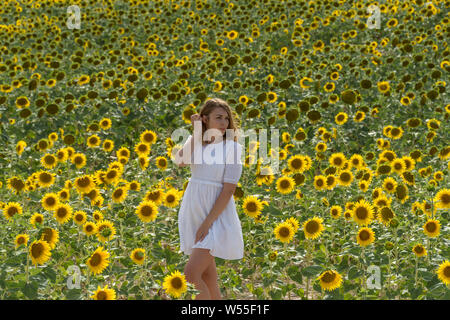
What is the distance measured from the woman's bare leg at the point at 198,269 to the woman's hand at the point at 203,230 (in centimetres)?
8

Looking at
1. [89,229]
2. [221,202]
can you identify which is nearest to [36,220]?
[89,229]

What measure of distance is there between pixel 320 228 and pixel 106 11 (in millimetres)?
13056

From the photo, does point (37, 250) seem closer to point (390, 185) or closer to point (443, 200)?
point (390, 185)

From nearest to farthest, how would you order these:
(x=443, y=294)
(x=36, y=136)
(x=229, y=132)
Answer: (x=443, y=294) → (x=229, y=132) → (x=36, y=136)

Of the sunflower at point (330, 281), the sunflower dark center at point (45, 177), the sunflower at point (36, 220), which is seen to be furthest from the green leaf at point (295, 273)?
the sunflower dark center at point (45, 177)

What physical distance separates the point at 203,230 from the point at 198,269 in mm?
273

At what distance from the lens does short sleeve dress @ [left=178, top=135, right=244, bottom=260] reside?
3834mm

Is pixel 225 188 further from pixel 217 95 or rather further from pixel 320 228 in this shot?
pixel 217 95

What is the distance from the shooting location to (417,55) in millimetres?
9688

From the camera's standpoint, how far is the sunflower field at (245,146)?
407cm

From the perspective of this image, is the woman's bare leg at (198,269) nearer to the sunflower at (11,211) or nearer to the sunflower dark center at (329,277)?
the sunflower dark center at (329,277)

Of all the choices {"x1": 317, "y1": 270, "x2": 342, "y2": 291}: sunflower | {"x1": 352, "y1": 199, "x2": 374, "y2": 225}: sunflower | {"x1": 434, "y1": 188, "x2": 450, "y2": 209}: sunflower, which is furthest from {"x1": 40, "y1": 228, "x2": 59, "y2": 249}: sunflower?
{"x1": 434, "y1": 188, "x2": 450, "y2": 209}: sunflower

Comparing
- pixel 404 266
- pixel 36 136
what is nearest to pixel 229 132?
pixel 404 266
